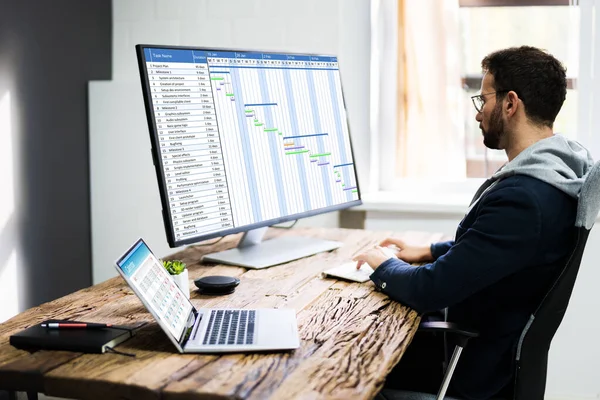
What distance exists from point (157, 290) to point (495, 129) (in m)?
0.94

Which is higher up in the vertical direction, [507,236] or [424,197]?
[507,236]

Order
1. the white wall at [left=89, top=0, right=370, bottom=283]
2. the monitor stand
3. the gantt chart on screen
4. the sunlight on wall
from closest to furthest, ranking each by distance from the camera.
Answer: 1. the gantt chart on screen
2. the monitor stand
3. the sunlight on wall
4. the white wall at [left=89, top=0, right=370, bottom=283]

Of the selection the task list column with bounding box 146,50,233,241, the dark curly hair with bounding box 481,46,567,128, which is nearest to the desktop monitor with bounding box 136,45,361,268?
the task list column with bounding box 146,50,233,241

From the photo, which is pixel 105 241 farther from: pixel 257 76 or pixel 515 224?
pixel 515 224

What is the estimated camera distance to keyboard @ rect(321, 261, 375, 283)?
192cm

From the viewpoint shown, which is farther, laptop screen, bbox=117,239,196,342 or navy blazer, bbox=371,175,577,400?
navy blazer, bbox=371,175,577,400

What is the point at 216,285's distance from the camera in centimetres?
175

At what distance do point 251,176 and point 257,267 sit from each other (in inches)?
9.5

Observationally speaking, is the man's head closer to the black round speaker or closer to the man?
the man

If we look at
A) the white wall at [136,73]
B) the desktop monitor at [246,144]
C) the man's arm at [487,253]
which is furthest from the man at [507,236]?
the white wall at [136,73]

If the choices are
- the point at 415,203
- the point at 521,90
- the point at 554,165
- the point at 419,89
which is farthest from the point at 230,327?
the point at 419,89

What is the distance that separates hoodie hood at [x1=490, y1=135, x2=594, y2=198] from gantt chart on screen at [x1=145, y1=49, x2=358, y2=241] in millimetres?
626

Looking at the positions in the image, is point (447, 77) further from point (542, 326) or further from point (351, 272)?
point (542, 326)

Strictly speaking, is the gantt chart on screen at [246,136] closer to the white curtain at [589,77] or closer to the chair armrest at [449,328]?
the chair armrest at [449,328]
